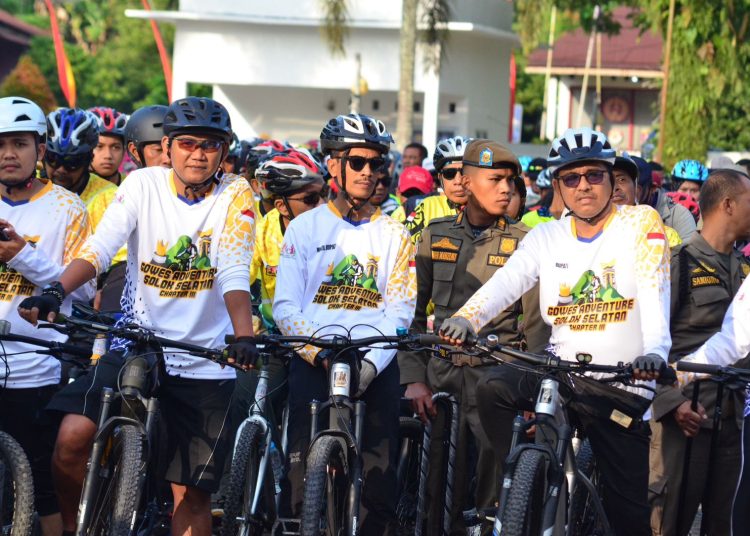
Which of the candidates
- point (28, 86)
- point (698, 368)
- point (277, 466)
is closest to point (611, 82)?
point (28, 86)

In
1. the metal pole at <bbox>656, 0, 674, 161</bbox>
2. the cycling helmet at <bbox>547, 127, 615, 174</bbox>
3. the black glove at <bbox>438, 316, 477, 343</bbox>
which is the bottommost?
the black glove at <bbox>438, 316, 477, 343</bbox>

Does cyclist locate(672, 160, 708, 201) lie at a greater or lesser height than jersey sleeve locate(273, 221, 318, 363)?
greater

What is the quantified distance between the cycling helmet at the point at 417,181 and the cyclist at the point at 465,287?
6194 millimetres

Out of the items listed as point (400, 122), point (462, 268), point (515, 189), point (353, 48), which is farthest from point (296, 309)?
point (353, 48)

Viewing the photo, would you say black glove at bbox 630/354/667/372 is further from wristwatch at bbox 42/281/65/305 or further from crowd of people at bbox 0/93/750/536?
wristwatch at bbox 42/281/65/305

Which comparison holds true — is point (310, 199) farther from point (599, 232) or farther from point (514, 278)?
point (599, 232)

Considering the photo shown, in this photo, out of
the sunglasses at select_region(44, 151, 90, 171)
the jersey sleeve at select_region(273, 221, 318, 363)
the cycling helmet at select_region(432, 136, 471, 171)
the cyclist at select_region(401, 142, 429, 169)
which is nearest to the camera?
the jersey sleeve at select_region(273, 221, 318, 363)

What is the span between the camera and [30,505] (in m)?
6.26

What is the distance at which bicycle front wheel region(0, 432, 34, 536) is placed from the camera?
245 inches

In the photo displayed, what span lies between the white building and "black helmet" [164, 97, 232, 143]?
93.8 feet

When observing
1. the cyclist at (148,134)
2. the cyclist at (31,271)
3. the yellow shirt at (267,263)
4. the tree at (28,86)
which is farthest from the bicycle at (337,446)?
the tree at (28,86)

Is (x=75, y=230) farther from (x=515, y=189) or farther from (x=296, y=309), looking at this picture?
(x=515, y=189)

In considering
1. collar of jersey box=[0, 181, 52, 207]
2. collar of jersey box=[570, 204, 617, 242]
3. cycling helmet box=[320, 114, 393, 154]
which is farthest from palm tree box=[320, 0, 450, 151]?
collar of jersey box=[570, 204, 617, 242]

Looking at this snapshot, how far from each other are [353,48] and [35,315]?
103ft
